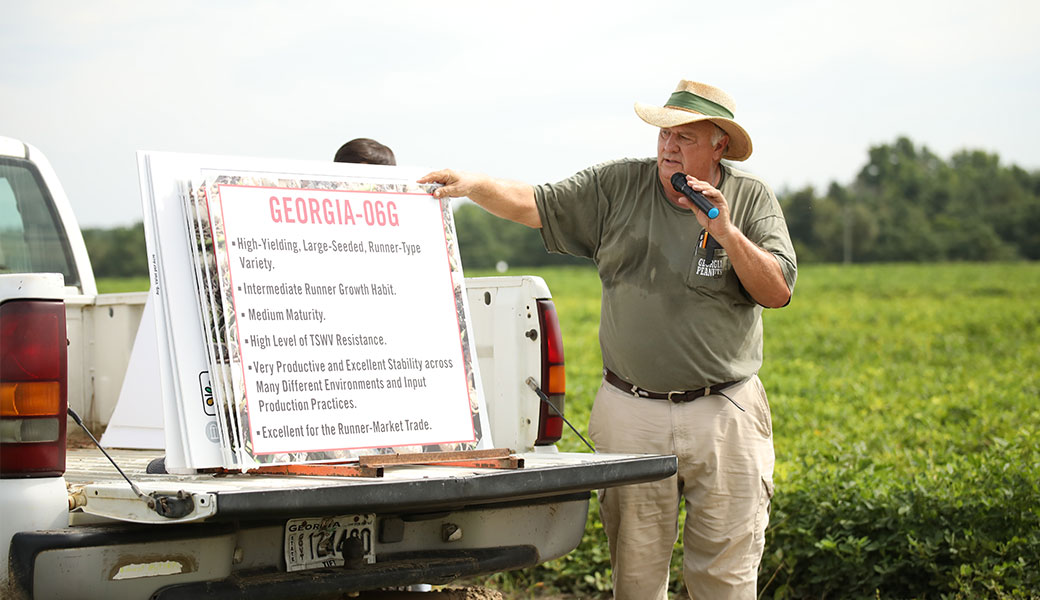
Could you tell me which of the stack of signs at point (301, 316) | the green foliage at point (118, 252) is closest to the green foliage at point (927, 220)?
the green foliage at point (118, 252)

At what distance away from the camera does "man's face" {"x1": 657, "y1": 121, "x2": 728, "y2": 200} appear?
3990 mm

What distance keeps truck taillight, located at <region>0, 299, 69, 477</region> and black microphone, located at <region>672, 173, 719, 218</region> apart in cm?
199

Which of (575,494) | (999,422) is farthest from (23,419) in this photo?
(999,422)

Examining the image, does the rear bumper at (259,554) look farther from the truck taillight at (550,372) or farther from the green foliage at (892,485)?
the green foliage at (892,485)

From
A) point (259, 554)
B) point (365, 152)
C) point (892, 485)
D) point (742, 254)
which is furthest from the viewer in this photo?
point (892, 485)

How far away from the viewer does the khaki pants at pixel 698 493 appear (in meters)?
4.01

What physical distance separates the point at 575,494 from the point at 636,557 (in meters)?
0.59

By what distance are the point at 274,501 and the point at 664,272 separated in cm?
178

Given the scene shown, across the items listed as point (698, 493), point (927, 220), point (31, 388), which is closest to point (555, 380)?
point (698, 493)

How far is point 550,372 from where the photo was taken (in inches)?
153

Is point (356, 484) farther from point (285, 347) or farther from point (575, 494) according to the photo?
point (575, 494)

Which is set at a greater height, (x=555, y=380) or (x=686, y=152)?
(x=686, y=152)

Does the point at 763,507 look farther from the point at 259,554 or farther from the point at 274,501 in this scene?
the point at 274,501

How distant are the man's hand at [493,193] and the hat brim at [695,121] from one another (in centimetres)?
52
